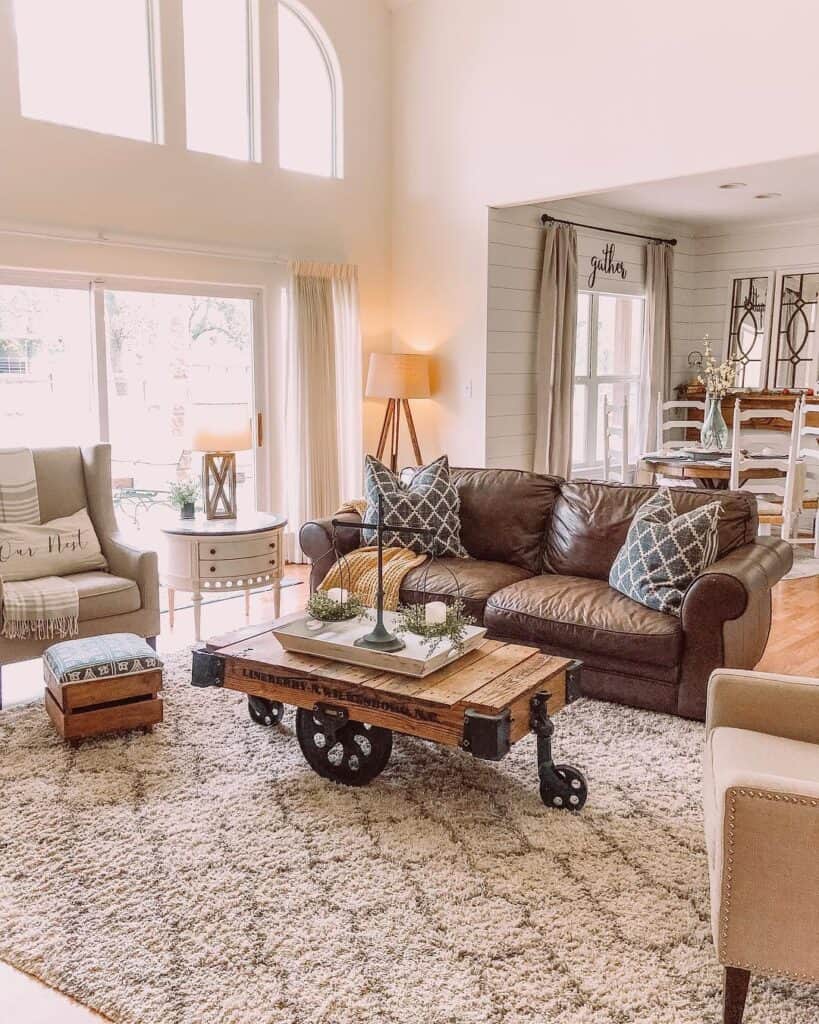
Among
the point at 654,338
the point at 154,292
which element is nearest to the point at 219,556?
the point at 154,292

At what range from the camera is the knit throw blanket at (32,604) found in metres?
3.66

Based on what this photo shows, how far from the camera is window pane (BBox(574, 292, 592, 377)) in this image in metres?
7.61

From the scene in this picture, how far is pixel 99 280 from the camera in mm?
5199

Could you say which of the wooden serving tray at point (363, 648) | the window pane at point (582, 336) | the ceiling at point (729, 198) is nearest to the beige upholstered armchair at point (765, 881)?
the wooden serving tray at point (363, 648)

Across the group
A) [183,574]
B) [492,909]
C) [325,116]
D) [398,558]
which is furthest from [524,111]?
[492,909]

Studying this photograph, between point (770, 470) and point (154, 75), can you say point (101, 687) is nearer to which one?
point (154, 75)

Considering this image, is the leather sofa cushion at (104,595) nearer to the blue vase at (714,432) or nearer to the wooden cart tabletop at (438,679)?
the wooden cart tabletop at (438,679)

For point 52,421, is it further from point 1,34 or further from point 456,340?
point 456,340

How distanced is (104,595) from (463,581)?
154 cm

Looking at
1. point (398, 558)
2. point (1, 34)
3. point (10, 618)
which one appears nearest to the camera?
point (10, 618)

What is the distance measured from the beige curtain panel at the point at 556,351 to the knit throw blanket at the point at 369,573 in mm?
2699

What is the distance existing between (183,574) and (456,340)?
2.89 metres

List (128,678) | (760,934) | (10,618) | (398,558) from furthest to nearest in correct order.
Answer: (398,558) → (10,618) → (128,678) → (760,934)

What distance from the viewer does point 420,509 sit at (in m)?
4.45
